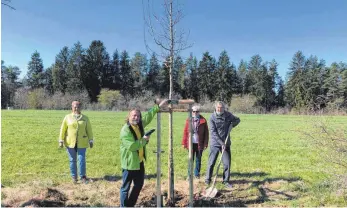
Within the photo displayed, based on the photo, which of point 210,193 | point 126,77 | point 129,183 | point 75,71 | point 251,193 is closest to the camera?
point 129,183

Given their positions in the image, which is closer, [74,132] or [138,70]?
[74,132]

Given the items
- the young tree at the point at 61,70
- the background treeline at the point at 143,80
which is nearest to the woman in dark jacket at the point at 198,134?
the background treeline at the point at 143,80

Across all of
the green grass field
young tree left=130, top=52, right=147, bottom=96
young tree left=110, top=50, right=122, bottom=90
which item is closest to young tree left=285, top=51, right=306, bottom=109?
young tree left=130, top=52, right=147, bottom=96

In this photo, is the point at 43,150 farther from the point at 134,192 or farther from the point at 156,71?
the point at 156,71

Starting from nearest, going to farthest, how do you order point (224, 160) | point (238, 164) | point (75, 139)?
1. point (224, 160)
2. point (75, 139)
3. point (238, 164)

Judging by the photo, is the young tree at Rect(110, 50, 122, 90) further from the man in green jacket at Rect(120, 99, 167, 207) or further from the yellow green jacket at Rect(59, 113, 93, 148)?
the man in green jacket at Rect(120, 99, 167, 207)

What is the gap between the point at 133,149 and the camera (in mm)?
5379

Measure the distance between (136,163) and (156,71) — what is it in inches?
2761

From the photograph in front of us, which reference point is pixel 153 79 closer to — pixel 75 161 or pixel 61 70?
pixel 61 70

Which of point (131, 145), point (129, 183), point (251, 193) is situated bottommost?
point (251, 193)

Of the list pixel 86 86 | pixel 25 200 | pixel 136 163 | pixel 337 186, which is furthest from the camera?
pixel 86 86

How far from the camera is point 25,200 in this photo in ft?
20.0

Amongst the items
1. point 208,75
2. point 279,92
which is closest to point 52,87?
point 208,75

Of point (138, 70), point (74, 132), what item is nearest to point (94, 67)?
point (138, 70)
